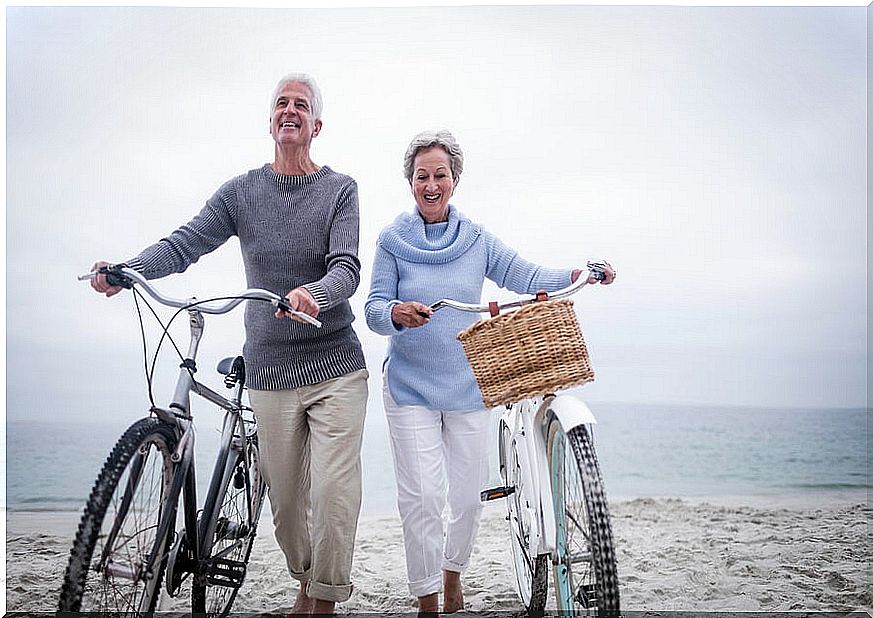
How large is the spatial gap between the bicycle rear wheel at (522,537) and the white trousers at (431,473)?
0.08 meters

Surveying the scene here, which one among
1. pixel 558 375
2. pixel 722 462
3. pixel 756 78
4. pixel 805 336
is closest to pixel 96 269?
pixel 558 375

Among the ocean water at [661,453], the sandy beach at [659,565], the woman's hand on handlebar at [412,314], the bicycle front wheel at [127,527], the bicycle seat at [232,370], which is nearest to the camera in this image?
the bicycle front wheel at [127,527]

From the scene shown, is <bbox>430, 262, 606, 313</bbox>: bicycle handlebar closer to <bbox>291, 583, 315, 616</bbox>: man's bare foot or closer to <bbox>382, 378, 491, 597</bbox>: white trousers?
<bbox>382, 378, 491, 597</bbox>: white trousers

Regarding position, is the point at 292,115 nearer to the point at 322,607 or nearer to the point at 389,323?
the point at 389,323

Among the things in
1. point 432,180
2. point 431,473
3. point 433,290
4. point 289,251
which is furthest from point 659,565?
point 289,251

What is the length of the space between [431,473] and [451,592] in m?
0.49

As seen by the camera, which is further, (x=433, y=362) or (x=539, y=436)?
(x=433, y=362)

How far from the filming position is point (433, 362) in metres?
3.02

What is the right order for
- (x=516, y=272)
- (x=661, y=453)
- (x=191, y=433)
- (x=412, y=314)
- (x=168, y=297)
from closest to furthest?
(x=168, y=297), (x=191, y=433), (x=412, y=314), (x=516, y=272), (x=661, y=453)

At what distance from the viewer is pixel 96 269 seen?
2.55 metres

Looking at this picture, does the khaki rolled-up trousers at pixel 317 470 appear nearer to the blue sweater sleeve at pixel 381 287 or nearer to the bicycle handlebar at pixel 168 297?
the blue sweater sleeve at pixel 381 287

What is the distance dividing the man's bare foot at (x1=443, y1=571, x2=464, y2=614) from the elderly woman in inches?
4.5

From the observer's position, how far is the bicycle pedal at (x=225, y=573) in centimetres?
285

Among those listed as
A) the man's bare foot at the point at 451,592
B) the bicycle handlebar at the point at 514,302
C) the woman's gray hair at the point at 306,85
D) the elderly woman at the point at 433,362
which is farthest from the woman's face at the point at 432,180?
the man's bare foot at the point at 451,592
